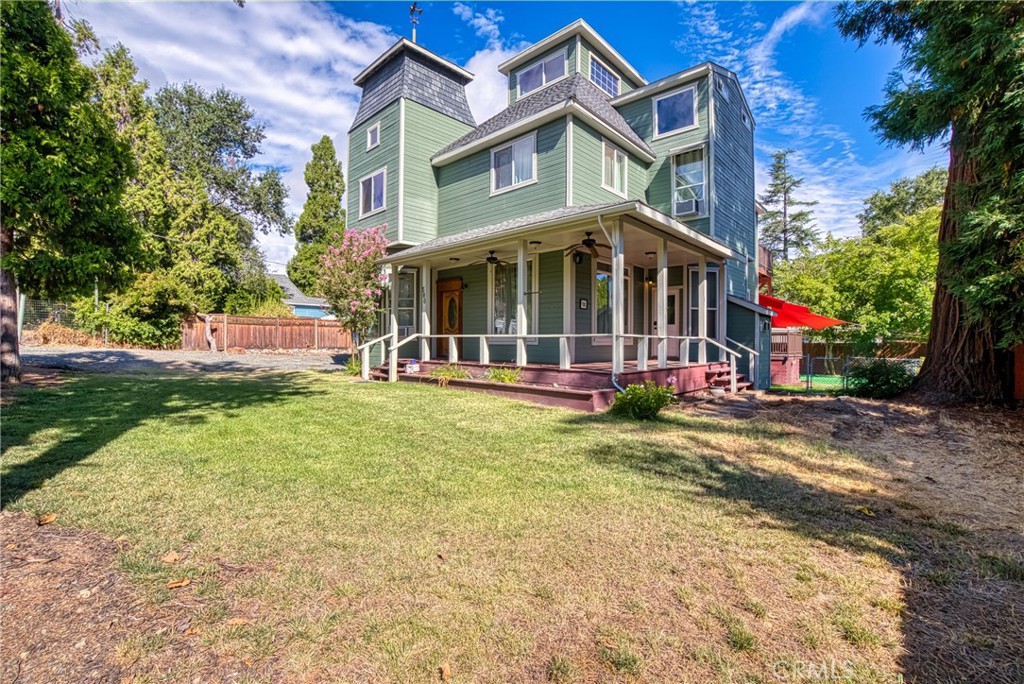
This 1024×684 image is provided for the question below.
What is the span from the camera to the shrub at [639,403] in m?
7.37

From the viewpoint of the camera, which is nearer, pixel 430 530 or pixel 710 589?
pixel 710 589

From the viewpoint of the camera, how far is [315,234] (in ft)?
111

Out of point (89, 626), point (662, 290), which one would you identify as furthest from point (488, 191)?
point (89, 626)

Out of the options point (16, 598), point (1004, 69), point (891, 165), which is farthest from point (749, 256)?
point (891, 165)

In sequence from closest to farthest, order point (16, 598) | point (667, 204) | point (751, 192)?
point (16, 598), point (667, 204), point (751, 192)

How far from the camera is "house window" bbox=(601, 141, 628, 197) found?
41.2 ft

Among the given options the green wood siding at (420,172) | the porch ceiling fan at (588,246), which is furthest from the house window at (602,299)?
the green wood siding at (420,172)

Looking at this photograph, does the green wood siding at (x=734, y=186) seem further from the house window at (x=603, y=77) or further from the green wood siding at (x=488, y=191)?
the green wood siding at (x=488, y=191)

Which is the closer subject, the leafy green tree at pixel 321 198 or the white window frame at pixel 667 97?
the white window frame at pixel 667 97

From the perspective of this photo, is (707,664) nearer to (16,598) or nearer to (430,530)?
(430,530)

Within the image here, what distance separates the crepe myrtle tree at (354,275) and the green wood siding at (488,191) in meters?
2.22

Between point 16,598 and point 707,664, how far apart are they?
3.37 metres

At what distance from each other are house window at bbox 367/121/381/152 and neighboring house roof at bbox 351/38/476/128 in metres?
0.44

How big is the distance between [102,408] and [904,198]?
45240 mm
